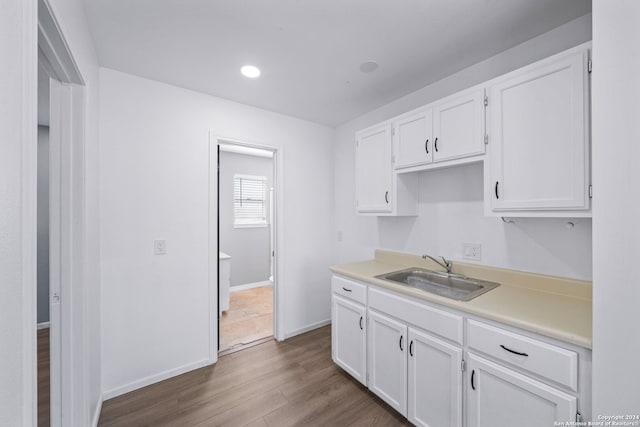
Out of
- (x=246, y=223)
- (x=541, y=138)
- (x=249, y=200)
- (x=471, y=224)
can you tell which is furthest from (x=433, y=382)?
(x=249, y=200)

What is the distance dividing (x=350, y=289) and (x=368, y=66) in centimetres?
176

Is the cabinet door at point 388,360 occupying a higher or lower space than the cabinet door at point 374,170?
lower

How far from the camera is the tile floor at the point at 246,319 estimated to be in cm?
289

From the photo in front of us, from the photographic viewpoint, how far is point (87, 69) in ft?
5.05

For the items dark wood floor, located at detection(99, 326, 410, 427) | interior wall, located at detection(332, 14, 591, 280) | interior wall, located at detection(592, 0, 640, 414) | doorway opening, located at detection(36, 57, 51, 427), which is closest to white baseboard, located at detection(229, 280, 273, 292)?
dark wood floor, located at detection(99, 326, 410, 427)

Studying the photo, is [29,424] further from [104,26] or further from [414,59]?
[414,59]

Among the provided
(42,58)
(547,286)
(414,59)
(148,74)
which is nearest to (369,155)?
(414,59)

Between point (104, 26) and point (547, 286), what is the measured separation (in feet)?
10.2

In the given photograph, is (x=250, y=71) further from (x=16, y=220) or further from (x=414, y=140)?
(x=16, y=220)

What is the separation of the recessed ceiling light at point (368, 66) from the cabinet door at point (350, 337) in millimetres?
1851

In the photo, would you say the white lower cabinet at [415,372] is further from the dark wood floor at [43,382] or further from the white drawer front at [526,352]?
the dark wood floor at [43,382]

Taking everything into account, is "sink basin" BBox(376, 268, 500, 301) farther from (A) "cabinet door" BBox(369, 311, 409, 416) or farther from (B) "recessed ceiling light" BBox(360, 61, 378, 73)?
(B) "recessed ceiling light" BBox(360, 61, 378, 73)

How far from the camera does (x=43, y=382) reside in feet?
4.74

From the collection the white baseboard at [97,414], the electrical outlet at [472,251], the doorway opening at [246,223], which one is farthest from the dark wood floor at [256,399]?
the doorway opening at [246,223]
